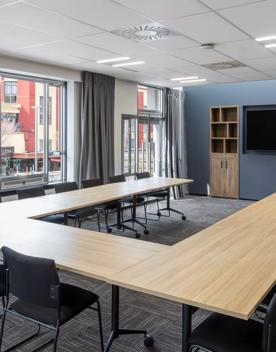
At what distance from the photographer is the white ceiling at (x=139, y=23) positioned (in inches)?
126

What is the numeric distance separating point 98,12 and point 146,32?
804mm

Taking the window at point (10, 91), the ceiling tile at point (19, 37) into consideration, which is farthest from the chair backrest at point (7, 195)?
the ceiling tile at point (19, 37)

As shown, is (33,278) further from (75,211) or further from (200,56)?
(200,56)

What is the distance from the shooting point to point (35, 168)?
6363mm

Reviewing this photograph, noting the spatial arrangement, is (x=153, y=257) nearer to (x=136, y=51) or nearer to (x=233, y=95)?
(x=136, y=51)

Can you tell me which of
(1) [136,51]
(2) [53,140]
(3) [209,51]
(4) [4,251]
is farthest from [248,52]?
(4) [4,251]

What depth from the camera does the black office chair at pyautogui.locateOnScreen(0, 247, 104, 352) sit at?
2020mm

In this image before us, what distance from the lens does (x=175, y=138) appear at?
8.92 meters

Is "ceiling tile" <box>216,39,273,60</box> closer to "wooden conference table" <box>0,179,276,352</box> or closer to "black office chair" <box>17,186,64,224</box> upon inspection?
"wooden conference table" <box>0,179,276,352</box>

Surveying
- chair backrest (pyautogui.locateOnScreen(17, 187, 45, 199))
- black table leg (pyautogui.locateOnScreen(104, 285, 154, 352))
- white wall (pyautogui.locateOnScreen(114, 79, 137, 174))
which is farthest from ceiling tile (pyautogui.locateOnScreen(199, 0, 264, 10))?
white wall (pyautogui.locateOnScreen(114, 79, 137, 174))

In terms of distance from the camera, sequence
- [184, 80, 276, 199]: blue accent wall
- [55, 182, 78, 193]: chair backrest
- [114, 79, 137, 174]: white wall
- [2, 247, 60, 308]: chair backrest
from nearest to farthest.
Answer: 1. [2, 247, 60, 308]: chair backrest
2. [55, 182, 78, 193]: chair backrest
3. [114, 79, 137, 174]: white wall
4. [184, 80, 276, 199]: blue accent wall

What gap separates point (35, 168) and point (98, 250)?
4171mm

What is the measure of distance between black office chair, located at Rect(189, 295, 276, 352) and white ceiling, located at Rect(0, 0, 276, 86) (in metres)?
2.47

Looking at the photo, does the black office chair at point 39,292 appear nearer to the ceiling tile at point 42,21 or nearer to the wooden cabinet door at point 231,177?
the ceiling tile at point 42,21
